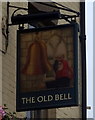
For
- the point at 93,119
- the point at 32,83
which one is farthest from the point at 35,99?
the point at 93,119

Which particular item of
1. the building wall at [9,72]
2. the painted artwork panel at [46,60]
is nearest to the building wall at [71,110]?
the building wall at [9,72]

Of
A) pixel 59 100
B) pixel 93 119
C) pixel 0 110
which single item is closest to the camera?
pixel 0 110

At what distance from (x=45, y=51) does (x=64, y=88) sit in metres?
0.69

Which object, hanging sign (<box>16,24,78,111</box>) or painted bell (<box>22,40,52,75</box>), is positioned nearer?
hanging sign (<box>16,24,78,111</box>)

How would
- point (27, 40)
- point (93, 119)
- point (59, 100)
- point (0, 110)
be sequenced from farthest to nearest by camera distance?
1. point (93, 119)
2. point (27, 40)
3. point (59, 100)
4. point (0, 110)

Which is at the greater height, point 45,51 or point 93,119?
point 45,51

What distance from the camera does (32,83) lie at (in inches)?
358

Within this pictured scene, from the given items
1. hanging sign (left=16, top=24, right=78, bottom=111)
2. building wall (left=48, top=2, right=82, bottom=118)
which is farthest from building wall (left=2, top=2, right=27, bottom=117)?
building wall (left=48, top=2, right=82, bottom=118)

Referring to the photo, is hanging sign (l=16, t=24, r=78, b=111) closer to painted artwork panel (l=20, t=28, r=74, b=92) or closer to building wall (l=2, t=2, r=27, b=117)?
painted artwork panel (l=20, t=28, r=74, b=92)

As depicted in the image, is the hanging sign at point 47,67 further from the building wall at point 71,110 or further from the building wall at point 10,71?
the building wall at point 71,110

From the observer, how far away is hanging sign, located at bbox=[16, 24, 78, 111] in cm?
883

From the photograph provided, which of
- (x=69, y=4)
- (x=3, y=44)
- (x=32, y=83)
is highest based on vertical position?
(x=69, y=4)

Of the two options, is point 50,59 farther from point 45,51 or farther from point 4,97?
point 4,97

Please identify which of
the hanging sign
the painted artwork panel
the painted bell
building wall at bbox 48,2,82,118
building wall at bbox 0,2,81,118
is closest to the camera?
the hanging sign
